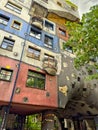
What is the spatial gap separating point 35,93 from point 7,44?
5.42m

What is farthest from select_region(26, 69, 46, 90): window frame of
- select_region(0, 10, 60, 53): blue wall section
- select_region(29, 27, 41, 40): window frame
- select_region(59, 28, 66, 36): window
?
select_region(59, 28, 66, 36): window

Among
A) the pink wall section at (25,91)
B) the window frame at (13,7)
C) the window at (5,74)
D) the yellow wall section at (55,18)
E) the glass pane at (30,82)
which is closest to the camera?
the pink wall section at (25,91)

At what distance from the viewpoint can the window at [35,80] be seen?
12336mm

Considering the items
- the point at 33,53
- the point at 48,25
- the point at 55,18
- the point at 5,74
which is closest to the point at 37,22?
the point at 48,25

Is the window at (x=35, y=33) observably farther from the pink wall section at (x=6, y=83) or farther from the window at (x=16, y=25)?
the pink wall section at (x=6, y=83)

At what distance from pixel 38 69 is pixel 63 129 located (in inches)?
512

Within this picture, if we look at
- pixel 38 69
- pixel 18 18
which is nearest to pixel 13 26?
pixel 18 18

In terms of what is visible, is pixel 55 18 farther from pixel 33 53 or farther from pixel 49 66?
pixel 49 66

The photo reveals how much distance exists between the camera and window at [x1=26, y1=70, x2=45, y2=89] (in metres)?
12.3

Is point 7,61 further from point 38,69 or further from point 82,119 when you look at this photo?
point 82,119

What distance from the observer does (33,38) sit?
15.3 m

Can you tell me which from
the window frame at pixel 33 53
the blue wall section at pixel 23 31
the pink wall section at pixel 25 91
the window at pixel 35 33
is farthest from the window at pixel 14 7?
the pink wall section at pixel 25 91

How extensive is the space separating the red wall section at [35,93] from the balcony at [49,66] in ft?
1.87

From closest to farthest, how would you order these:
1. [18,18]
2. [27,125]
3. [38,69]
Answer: [38,69]
[18,18]
[27,125]
